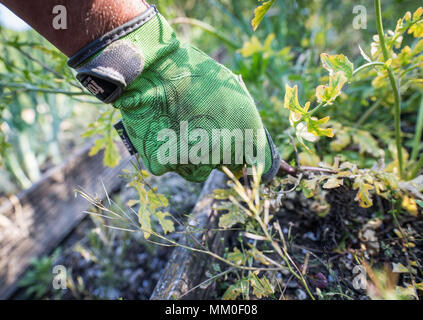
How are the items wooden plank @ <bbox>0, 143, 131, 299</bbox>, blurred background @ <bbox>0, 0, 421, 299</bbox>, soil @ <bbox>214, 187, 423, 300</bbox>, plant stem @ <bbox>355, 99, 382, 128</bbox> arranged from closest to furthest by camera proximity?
Answer: soil @ <bbox>214, 187, 423, 300</bbox> < blurred background @ <bbox>0, 0, 421, 299</bbox> < plant stem @ <bbox>355, 99, 382, 128</bbox> < wooden plank @ <bbox>0, 143, 131, 299</bbox>

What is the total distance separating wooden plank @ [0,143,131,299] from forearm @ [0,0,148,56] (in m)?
0.76

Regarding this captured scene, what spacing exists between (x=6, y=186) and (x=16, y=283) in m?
0.65

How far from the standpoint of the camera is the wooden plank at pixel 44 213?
127cm

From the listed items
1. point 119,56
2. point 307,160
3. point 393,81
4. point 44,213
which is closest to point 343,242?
point 307,160

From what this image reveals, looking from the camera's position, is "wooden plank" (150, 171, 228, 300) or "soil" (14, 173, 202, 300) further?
"soil" (14, 173, 202, 300)

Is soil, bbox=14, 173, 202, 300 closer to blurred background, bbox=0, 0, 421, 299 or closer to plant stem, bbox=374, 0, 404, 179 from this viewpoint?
blurred background, bbox=0, 0, 421, 299

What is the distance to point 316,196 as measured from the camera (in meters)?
0.89

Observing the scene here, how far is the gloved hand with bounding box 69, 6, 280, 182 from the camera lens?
0.59 m

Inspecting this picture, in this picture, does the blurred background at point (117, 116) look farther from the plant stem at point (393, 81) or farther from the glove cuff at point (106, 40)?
the glove cuff at point (106, 40)

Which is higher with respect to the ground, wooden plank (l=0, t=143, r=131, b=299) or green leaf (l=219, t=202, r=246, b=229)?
green leaf (l=219, t=202, r=246, b=229)

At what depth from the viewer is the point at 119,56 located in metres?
0.57

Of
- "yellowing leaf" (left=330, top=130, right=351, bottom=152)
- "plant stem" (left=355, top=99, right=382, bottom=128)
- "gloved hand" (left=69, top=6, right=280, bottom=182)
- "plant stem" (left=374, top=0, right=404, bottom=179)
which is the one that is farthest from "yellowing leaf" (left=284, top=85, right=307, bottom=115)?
"plant stem" (left=355, top=99, right=382, bottom=128)

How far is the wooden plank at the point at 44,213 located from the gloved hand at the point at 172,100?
0.69m
